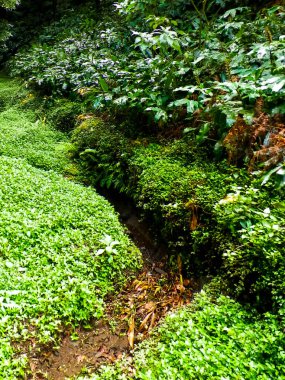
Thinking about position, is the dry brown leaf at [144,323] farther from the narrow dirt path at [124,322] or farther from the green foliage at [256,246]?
the green foliage at [256,246]

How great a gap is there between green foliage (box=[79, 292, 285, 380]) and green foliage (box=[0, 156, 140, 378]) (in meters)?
0.72

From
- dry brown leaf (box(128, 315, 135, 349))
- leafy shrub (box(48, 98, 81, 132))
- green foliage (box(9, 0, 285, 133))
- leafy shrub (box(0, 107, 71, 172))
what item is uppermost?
green foliage (box(9, 0, 285, 133))

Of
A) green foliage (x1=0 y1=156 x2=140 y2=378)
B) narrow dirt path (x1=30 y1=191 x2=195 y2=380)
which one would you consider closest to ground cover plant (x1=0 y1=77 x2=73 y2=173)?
green foliage (x1=0 y1=156 x2=140 y2=378)

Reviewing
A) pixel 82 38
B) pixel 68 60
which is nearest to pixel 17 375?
pixel 68 60

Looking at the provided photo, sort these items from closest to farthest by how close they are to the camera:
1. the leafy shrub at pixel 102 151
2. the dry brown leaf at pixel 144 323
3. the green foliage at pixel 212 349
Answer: the green foliage at pixel 212 349 < the dry brown leaf at pixel 144 323 < the leafy shrub at pixel 102 151

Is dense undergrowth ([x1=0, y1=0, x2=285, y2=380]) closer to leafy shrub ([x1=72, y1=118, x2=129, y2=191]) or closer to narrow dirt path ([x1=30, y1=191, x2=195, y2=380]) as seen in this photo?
leafy shrub ([x1=72, y1=118, x2=129, y2=191])

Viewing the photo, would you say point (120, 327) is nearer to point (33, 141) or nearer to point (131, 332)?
point (131, 332)

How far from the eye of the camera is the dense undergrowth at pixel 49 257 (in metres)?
2.80

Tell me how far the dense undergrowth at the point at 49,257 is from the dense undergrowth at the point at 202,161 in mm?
253

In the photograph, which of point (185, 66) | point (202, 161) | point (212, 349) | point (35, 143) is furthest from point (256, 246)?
point (35, 143)

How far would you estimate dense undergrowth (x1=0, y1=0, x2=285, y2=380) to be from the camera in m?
2.50

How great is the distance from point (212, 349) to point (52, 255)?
Answer: 6.49 ft

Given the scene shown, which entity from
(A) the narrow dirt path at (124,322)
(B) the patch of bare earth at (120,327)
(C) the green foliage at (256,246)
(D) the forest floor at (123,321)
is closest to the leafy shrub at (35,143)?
(D) the forest floor at (123,321)

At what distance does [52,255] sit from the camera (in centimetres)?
346
